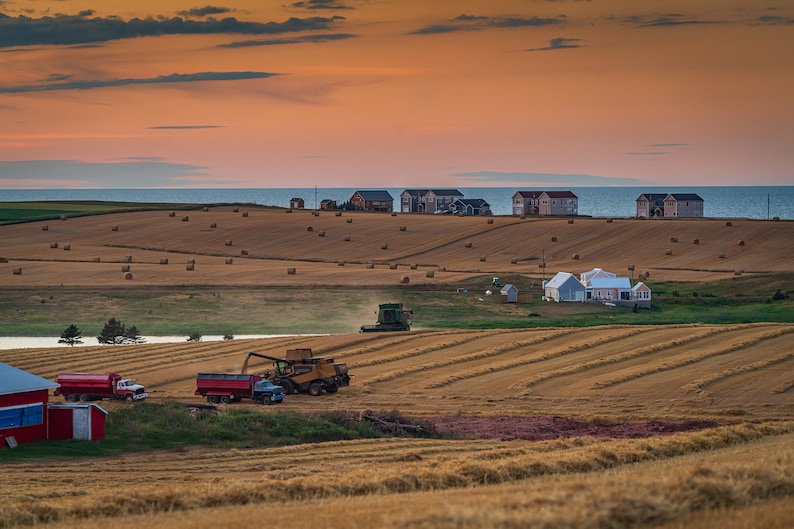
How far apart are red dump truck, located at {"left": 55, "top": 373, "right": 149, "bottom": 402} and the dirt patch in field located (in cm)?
1146

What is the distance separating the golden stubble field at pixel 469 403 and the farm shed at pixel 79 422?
8.77 ft

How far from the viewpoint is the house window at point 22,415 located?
3177 cm

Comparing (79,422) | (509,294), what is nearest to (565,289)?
(509,294)

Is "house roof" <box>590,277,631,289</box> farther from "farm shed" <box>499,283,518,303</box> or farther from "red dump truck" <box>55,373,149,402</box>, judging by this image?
"red dump truck" <box>55,373,149,402</box>

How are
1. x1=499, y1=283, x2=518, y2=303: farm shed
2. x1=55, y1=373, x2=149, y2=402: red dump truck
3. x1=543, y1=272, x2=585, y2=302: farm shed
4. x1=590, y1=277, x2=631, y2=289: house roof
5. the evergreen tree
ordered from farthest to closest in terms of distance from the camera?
x1=590, y1=277, x2=631, y2=289: house roof
x1=499, y1=283, x2=518, y2=303: farm shed
x1=543, y1=272, x2=585, y2=302: farm shed
the evergreen tree
x1=55, y1=373, x2=149, y2=402: red dump truck

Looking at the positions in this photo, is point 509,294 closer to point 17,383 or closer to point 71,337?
point 71,337

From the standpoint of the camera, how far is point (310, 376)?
44.1 m

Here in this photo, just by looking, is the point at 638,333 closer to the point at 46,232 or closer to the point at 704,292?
the point at 704,292

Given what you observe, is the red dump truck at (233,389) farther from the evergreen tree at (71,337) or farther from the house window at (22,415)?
the evergreen tree at (71,337)

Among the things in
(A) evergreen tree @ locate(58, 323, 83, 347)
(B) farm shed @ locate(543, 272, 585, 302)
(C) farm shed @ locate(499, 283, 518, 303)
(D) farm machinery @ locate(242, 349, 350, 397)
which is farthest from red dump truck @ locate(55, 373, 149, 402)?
(B) farm shed @ locate(543, 272, 585, 302)

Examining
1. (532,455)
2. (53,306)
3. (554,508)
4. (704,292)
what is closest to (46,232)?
(53,306)

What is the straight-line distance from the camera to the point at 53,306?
238ft

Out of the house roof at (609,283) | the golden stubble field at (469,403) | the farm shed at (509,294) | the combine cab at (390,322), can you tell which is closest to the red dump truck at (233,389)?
the golden stubble field at (469,403)

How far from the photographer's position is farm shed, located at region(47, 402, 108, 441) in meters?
32.6
